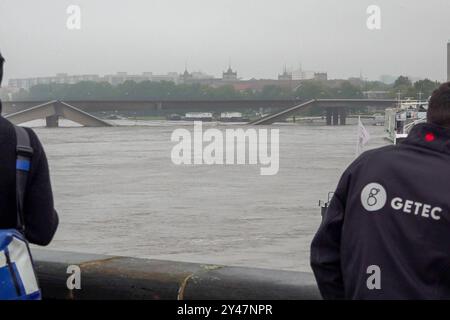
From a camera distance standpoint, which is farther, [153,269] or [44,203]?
[153,269]

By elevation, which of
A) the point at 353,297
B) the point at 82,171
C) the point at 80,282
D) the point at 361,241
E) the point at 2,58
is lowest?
the point at 82,171

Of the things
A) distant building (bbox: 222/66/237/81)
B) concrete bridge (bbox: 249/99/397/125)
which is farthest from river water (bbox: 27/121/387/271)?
distant building (bbox: 222/66/237/81)

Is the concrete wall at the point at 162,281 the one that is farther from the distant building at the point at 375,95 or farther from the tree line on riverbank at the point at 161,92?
the distant building at the point at 375,95

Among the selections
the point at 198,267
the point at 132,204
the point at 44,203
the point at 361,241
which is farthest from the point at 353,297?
the point at 132,204

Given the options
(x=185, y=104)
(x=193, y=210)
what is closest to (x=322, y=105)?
(x=185, y=104)

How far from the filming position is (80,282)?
402 cm

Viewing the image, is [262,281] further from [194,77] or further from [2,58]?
[194,77]

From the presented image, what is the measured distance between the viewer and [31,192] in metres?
2.69

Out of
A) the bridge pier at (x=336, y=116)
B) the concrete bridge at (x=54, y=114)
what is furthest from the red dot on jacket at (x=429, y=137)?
the bridge pier at (x=336, y=116)

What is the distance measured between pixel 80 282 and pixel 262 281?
88 cm

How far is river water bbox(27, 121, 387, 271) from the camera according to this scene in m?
15.6

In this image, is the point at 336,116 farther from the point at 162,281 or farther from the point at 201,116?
the point at 162,281

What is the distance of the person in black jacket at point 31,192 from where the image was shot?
261 cm

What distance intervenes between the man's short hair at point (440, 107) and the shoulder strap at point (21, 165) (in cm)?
113
